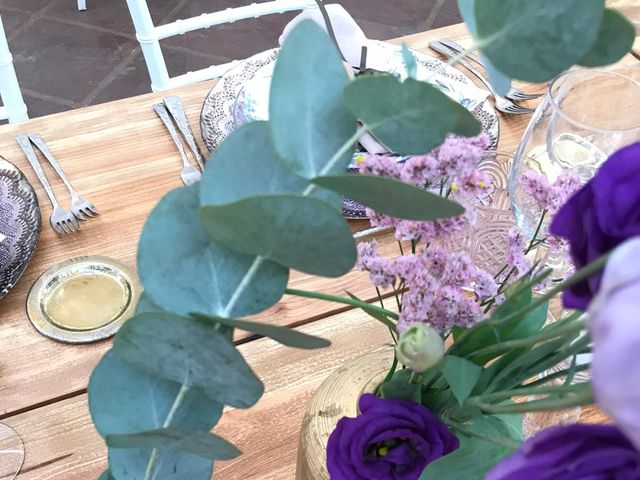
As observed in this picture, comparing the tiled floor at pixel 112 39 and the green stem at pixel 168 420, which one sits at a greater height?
the green stem at pixel 168 420

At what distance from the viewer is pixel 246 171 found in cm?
28

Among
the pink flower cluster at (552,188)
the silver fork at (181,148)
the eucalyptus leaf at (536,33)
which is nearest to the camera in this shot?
the eucalyptus leaf at (536,33)

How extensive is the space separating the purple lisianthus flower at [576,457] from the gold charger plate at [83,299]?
0.51m

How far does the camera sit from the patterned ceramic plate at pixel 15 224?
0.68 meters

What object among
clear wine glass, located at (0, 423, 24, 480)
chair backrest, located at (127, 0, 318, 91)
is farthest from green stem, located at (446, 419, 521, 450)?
chair backrest, located at (127, 0, 318, 91)

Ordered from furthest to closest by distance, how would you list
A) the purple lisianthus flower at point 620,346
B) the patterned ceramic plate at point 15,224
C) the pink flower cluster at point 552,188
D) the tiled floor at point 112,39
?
the tiled floor at point 112,39 < the patterned ceramic plate at point 15,224 < the pink flower cluster at point 552,188 < the purple lisianthus flower at point 620,346

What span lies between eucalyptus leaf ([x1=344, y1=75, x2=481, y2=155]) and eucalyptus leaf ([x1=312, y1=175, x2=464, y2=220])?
1.2 inches

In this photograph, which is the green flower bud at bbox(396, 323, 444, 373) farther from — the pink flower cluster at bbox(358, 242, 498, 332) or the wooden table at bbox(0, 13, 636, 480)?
the wooden table at bbox(0, 13, 636, 480)

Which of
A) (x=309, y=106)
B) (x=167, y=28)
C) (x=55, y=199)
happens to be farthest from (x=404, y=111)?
(x=167, y=28)

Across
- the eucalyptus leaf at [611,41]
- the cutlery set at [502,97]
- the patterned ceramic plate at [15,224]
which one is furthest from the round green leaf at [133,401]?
the cutlery set at [502,97]

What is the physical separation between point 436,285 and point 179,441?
133 millimetres

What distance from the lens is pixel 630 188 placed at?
9.3 inches

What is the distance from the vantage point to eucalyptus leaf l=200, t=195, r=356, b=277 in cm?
24

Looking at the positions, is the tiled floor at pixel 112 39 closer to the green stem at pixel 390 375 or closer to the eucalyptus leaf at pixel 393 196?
the green stem at pixel 390 375
